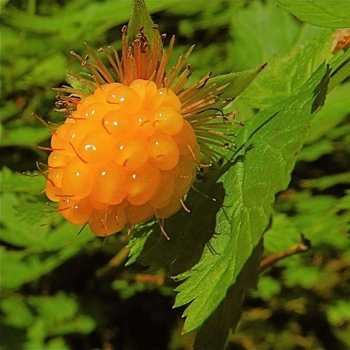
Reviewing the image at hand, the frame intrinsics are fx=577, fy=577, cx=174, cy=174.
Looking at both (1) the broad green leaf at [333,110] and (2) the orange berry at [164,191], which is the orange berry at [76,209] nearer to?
(2) the orange berry at [164,191]

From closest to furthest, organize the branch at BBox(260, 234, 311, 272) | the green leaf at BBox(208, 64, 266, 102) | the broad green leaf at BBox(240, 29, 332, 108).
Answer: the green leaf at BBox(208, 64, 266, 102) → the broad green leaf at BBox(240, 29, 332, 108) → the branch at BBox(260, 234, 311, 272)

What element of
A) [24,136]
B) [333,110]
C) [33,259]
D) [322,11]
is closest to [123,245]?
[33,259]

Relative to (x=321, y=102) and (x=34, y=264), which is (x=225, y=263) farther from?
(x=34, y=264)

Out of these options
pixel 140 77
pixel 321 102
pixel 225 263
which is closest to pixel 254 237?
pixel 225 263

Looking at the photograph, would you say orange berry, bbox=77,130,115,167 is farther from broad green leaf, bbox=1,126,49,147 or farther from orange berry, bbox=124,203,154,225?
broad green leaf, bbox=1,126,49,147

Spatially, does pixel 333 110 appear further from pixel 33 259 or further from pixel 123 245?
pixel 33 259

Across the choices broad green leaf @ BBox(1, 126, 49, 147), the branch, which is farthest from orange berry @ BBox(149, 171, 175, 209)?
broad green leaf @ BBox(1, 126, 49, 147)
